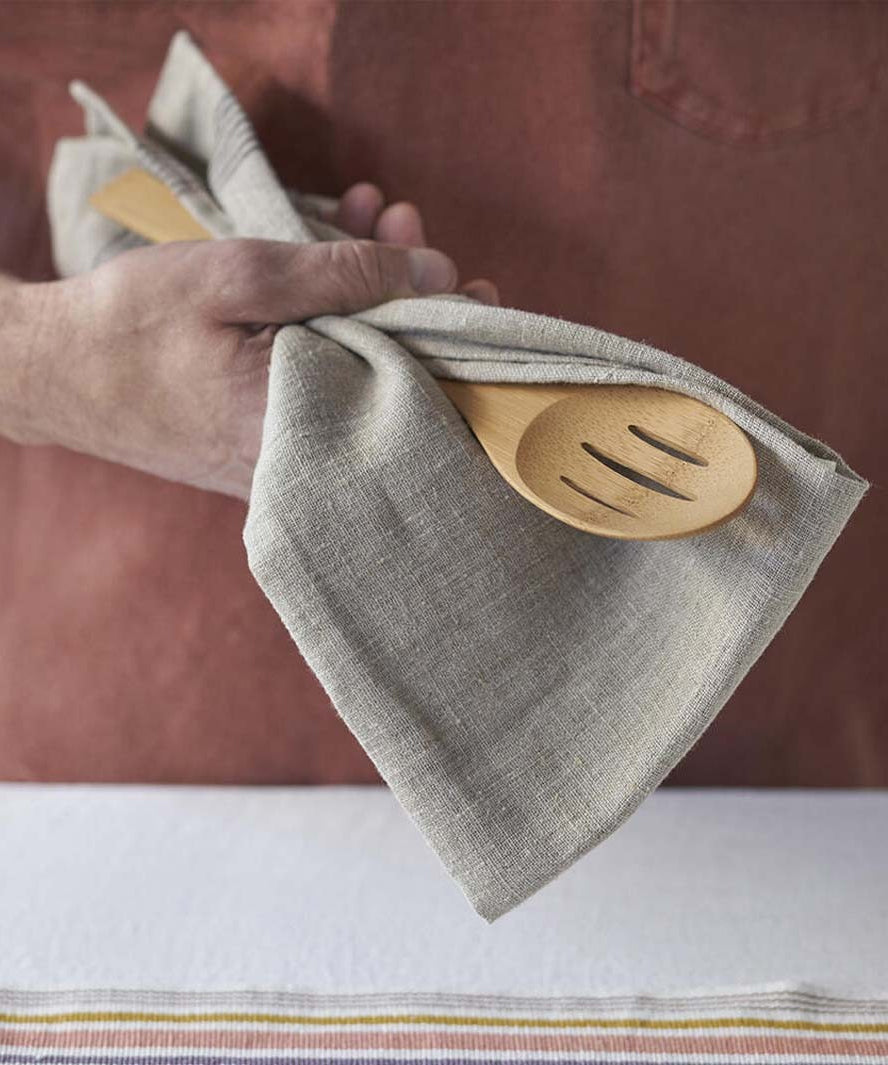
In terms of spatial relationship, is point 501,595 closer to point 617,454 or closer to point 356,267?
point 617,454

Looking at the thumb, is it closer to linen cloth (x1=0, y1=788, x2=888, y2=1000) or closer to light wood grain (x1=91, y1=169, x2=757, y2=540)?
light wood grain (x1=91, y1=169, x2=757, y2=540)

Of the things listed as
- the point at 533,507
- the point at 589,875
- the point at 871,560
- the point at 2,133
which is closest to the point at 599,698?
the point at 533,507

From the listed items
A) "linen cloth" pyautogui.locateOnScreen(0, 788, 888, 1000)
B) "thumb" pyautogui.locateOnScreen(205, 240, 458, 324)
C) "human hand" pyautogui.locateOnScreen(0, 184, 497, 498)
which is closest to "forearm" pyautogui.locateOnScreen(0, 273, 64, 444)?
"human hand" pyautogui.locateOnScreen(0, 184, 497, 498)

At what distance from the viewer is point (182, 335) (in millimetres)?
604

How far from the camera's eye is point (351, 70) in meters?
0.73

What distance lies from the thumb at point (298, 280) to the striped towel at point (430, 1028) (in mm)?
341

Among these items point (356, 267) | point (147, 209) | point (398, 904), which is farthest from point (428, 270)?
point (398, 904)

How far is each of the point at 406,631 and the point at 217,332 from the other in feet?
0.72

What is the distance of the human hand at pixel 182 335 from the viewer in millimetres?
581

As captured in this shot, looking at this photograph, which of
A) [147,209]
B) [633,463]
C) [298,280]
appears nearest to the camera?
[633,463]

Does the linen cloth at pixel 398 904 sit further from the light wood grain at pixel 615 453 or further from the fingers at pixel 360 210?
the fingers at pixel 360 210

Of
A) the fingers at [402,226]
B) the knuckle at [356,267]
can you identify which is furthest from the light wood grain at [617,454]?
the fingers at [402,226]

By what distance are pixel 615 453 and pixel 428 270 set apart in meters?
0.21

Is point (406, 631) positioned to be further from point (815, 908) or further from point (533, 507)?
point (815, 908)
